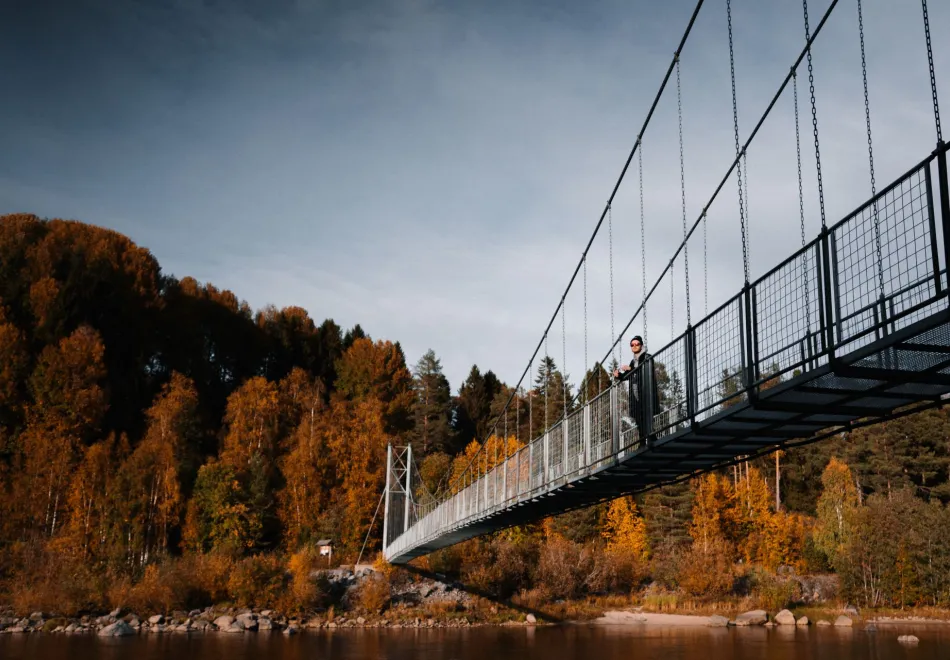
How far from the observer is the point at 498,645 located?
2192cm

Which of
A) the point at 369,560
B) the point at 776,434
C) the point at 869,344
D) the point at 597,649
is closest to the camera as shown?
the point at 869,344

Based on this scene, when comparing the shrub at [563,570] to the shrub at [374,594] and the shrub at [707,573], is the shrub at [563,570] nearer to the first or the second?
the shrub at [707,573]

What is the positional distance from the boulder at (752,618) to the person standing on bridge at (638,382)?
21.9m

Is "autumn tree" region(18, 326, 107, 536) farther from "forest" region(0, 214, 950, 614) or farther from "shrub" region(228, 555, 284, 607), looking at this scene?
"shrub" region(228, 555, 284, 607)

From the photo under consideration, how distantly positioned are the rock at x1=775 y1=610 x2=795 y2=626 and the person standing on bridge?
882 inches

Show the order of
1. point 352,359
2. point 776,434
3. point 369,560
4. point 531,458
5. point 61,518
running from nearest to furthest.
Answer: point 776,434 < point 531,458 < point 61,518 < point 369,560 < point 352,359

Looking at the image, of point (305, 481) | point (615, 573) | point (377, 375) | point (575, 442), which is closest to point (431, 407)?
point (377, 375)

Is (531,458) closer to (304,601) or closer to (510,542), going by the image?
(304,601)

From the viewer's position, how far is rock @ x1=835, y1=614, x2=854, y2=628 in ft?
90.4

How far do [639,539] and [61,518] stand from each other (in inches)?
858

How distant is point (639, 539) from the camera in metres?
35.0

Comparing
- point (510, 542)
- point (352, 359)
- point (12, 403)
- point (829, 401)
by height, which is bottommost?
point (510, 542)

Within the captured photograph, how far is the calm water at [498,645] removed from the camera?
1928 cm

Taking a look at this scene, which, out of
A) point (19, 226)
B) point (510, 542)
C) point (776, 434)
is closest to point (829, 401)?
point (776, 434)
